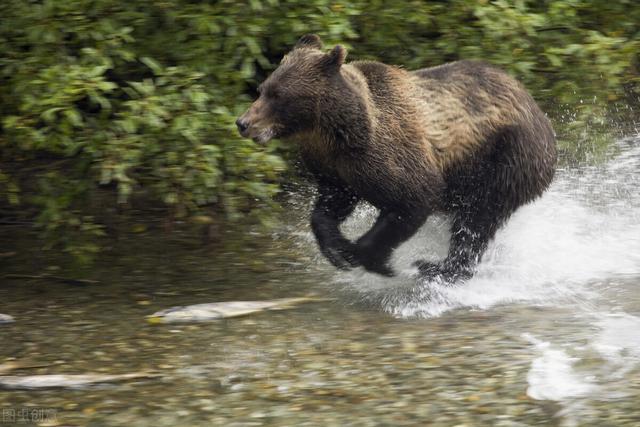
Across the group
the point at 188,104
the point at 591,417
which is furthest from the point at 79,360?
the point at 591,417

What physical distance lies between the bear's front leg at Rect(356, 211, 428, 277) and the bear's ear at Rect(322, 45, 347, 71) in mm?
1061

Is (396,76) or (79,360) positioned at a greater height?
(396,76)

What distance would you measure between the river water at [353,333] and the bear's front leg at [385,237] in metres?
0.32

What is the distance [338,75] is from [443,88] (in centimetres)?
86

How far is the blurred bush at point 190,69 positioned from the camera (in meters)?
7.59

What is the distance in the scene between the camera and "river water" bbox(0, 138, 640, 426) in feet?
18.6

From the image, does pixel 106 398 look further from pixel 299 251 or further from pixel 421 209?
pixel 299 251

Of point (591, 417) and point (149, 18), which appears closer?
point (591, 417)

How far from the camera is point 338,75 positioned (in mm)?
7156

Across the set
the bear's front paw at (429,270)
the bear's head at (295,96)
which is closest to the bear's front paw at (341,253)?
the bear's front paw at (429,270)

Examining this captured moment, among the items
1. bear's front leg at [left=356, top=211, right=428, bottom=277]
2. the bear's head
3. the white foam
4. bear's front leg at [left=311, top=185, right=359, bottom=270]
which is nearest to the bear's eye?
the bear's head

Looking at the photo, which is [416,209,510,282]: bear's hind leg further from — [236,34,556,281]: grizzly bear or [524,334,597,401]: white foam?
[524,334,597,401]: white foam

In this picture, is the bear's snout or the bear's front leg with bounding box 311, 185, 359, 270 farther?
the bear's front leg with bounding box 311, 185, 359, 270

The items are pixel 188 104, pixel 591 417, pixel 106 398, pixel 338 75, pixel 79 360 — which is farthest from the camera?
pixel 188 104
